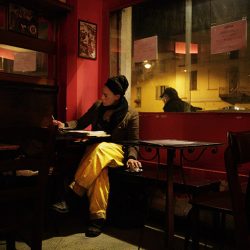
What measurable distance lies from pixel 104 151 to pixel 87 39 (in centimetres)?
149

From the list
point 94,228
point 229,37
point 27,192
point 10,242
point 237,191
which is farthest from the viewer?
point 229,37

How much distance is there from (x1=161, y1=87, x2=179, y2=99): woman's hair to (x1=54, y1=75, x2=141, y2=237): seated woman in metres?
0.38

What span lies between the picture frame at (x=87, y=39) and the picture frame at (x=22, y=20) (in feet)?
1.59

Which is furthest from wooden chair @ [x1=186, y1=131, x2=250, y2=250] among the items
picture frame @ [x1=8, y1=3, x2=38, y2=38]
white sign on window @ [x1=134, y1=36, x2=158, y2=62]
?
picture frame @ [x1=8, y1=3, x2=38, y2=38]

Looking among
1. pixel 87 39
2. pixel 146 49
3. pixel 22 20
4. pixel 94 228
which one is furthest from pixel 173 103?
pixel 22 20

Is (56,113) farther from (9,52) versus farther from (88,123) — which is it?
(9,52)

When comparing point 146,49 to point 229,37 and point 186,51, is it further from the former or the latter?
point 229,37

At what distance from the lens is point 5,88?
3.28 metres

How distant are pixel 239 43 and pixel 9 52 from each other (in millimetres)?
2054

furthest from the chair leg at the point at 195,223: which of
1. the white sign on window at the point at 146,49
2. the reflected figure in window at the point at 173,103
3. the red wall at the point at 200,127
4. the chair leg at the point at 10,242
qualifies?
the white sign on window at the point at 146,49

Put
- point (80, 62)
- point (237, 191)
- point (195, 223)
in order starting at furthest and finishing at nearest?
point (80, 62), point (195, 223), point (237, 191)

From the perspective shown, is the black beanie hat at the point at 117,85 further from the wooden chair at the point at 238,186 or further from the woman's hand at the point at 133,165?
the wooden chair at the point at 238,186

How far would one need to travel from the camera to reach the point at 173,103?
343 centimetres

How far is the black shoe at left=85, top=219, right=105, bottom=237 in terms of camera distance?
2.83 meters
